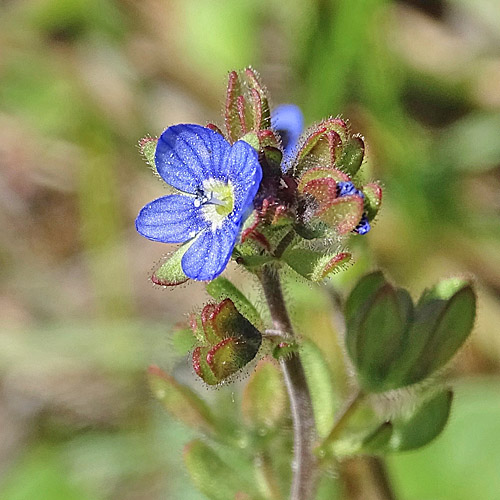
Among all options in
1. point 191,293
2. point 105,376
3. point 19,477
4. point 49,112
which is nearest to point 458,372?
point 191,293

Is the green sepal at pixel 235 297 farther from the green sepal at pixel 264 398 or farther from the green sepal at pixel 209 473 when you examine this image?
the green sepal at pixel 209 473

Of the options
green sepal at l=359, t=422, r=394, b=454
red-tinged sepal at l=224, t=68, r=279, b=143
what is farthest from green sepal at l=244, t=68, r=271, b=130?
green sepal at l=359, t=422, r=394, b=454

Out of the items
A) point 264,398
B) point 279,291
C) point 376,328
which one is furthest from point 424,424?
point 279,291

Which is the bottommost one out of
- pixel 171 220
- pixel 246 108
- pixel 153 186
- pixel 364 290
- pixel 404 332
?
pixel 404 332

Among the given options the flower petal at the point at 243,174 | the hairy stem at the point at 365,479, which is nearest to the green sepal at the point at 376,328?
the flower petal at the point at 243,174

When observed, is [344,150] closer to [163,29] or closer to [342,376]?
[342,376]

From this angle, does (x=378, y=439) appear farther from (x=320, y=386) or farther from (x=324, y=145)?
(x=324, y=145)
